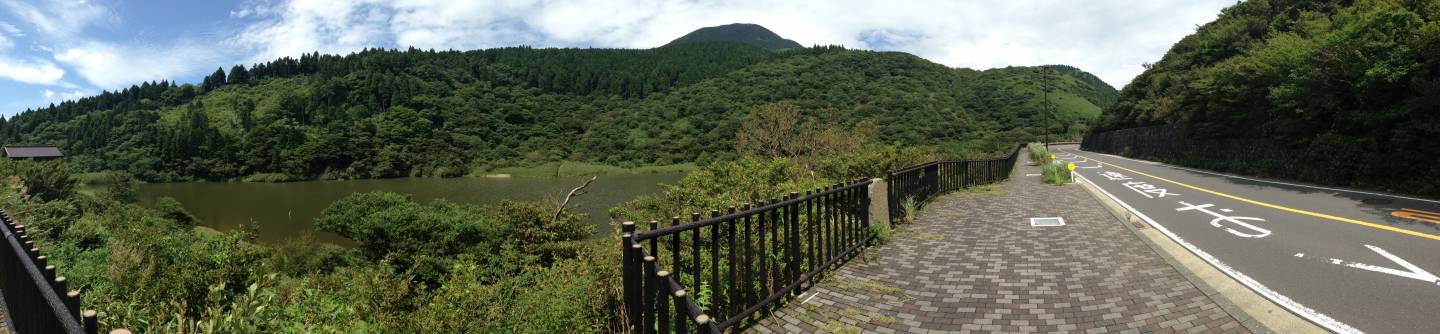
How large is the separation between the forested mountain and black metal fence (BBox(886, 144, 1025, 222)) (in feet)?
208

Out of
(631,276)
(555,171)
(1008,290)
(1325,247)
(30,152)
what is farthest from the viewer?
(555,171)

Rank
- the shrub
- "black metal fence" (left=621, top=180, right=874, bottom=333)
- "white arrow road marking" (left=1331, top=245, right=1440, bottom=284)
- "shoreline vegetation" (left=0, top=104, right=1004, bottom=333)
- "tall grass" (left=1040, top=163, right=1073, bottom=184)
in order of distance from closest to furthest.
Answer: "black metal fence" (left=621, top=180, right=874, bottom=333)
"white arrow road marking" (left=1331, top=245, right=1440, bottom=284)
"shoreline vegetation" (left=0, top=104, right=1004, bottom=333)
"tall grass" (left=1040, top=163, right=1073, bottom=184)
the shrub

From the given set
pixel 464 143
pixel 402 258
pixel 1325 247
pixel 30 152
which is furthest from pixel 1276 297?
pixel 464 143

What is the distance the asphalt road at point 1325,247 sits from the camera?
3.82m

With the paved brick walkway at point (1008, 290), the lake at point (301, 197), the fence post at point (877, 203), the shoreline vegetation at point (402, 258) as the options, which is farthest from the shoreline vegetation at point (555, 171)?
the paved brick walkway at point (1008, 290)

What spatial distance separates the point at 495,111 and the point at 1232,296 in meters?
132

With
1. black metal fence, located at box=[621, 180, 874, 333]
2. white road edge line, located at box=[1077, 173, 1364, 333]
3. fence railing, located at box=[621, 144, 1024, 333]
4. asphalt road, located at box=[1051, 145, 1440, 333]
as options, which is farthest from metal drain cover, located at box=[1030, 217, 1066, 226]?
black metal fence, located at box=[621, 180, 874, 333]

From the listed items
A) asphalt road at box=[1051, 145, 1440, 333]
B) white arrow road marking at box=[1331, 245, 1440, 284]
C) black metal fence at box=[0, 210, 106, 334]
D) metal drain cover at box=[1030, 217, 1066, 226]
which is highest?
black metal fence at box=[0, 210, 106, 334]

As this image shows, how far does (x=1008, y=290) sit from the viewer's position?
4.42m

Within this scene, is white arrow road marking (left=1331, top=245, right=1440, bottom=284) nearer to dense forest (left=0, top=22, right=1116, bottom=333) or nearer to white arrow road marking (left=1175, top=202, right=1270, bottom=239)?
white arrow road marking (left=1175, top=202, right=1270, bottom=239)

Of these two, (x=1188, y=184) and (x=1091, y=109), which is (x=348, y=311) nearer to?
(x=1188, y=184)

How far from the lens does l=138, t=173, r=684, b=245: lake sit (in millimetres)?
45000

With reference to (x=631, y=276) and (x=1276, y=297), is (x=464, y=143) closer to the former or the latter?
(x=631, y=276)

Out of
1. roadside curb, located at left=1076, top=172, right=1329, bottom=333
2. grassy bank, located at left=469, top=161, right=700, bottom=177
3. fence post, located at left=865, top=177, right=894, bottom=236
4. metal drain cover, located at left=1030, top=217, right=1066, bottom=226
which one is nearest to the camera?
roadside curb, located at left=1076, top=172, right=1329, bottom=333
